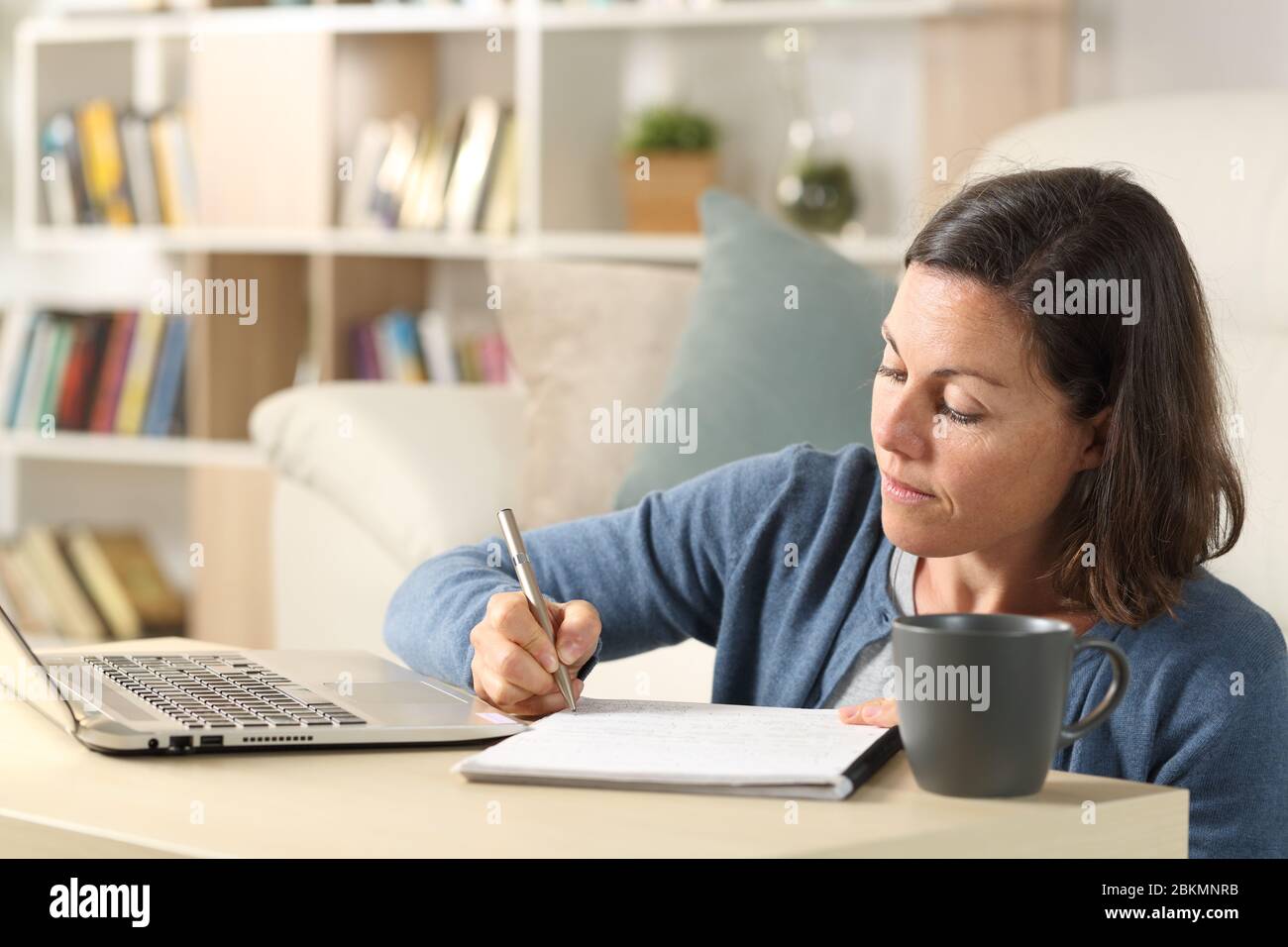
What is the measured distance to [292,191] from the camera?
3.30 metres

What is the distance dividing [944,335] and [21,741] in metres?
0.58

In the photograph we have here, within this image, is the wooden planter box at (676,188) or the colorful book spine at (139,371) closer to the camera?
the wooden planter box at (676,188)

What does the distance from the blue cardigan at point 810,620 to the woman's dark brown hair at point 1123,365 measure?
0.11 feet

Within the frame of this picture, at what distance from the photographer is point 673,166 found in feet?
9.92

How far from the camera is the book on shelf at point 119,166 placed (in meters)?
3.44

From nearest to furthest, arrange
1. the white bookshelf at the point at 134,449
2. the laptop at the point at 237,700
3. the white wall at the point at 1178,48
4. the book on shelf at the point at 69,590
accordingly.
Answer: the laptop at the point at 237,700 → the white wall at the point at 1178,48 → the white bookshelf at the point at 134,449 → the book on shelf at the point at 69,590

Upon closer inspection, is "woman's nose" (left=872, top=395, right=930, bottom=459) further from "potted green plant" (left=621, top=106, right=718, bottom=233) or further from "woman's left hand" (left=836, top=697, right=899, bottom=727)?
"potted green plant" (left=621, top=106, right=718, bottom=233)

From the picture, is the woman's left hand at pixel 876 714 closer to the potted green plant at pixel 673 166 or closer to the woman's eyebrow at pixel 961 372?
the woman's eyebrow at pixel 961 372

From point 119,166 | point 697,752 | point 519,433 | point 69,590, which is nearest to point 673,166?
point 519,433

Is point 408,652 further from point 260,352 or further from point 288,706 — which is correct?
point 260,352

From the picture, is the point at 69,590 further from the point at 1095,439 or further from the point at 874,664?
the point at 1095,439

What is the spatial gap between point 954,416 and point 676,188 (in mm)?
2020

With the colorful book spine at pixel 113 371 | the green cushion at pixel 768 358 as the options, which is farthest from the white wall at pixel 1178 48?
the colorful book spine at pixel 113 371
